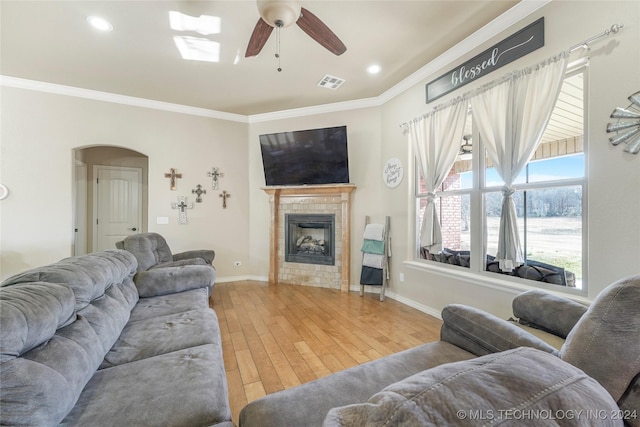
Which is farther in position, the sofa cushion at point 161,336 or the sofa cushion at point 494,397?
the sofa cushion at point 161,336

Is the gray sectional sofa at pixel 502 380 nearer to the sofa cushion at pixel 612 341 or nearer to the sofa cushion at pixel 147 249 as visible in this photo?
the sofa cushion at pixel 612 341

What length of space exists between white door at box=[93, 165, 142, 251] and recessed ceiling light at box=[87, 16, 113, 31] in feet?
10.5

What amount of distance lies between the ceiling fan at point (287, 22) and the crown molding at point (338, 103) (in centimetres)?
146

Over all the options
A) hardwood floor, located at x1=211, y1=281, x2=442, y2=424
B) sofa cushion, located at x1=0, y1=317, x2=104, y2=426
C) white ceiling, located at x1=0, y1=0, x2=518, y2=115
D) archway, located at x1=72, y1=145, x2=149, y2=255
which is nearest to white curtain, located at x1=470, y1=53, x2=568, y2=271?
white ceiling, located at x1=0, y1=0, x2=518, y2=115

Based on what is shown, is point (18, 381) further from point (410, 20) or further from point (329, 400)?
point (410, 20)

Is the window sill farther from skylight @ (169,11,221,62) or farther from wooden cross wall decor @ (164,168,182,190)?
wooden cross wall decor @ (164,168,182,190)

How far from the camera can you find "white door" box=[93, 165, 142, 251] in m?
4.86

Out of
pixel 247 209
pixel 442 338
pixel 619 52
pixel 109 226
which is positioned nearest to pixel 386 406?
pixel 442 338


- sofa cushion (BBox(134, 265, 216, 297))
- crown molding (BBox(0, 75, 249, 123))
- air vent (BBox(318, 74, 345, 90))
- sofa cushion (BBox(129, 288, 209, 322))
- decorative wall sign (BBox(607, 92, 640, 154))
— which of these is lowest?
sofa cushion (BBox(129, 288, 209, 322))

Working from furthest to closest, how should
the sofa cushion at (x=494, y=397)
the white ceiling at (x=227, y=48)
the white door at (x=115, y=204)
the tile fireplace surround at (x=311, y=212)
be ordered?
the white door at (x=115, y=204), the tile fireplace surround at (x=311, y=212), the white ceiling at (x=227, y=48), the sofa cushion at (x=494, y=397)

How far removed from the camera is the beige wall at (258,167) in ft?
5.73

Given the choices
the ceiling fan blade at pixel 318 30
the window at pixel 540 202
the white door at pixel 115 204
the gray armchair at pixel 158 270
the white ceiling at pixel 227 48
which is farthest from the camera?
the white door at pixel 115 204

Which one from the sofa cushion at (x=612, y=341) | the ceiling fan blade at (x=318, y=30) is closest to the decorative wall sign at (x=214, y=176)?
the ceiling fan blade at (x=318, y=30)

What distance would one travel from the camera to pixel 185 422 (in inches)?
36.0
